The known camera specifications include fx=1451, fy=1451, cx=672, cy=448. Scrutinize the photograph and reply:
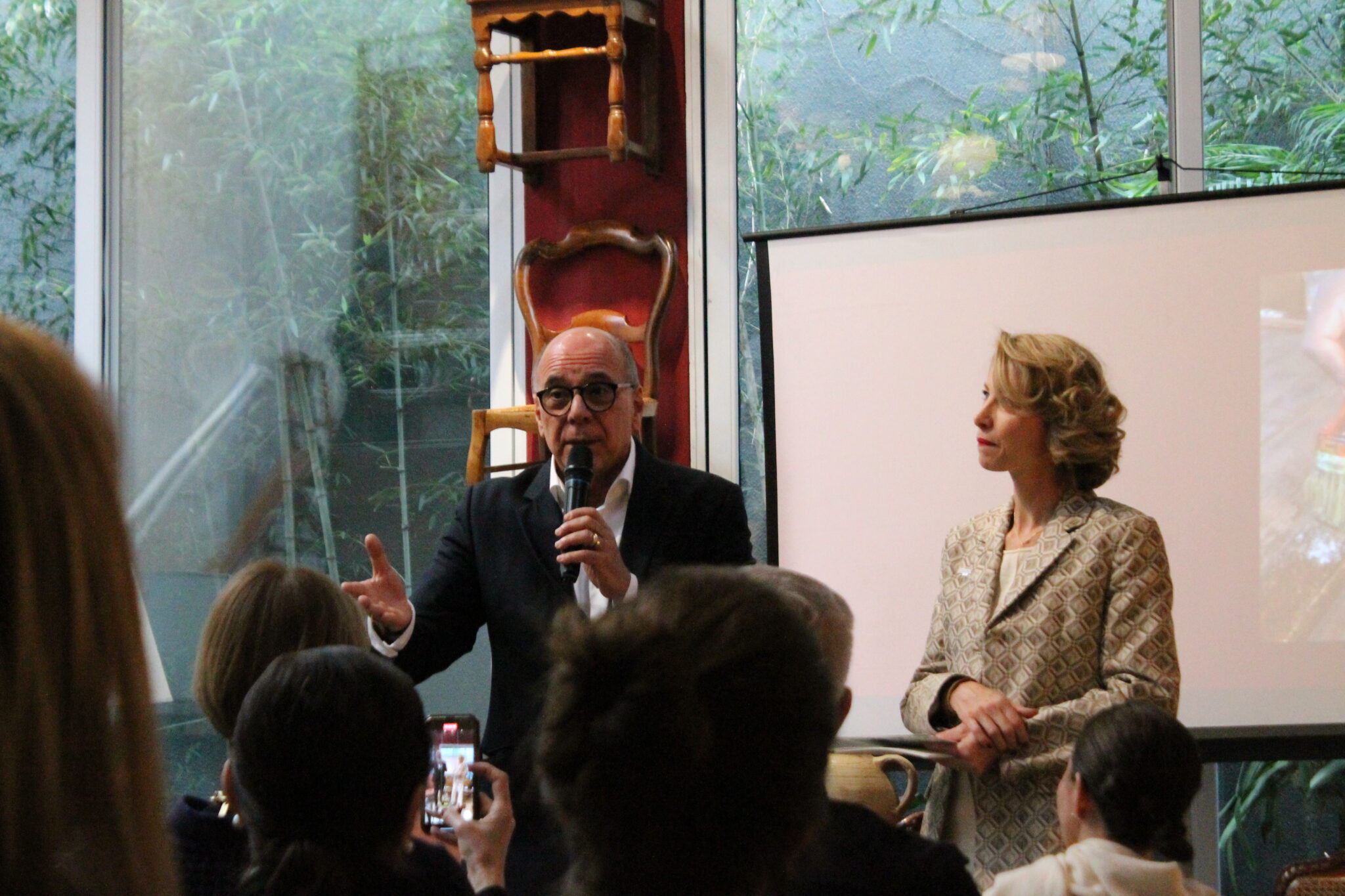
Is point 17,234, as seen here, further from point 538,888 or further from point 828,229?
point 538,888

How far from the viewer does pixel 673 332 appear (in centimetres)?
402

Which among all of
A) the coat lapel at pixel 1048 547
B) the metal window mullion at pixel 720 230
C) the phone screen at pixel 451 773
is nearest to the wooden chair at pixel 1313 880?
the coat lapel at pixel 1048 547

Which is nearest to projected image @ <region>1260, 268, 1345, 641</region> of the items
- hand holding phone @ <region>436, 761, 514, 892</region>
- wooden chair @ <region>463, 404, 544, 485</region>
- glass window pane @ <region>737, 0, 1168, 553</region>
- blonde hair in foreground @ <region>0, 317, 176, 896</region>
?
glass window pane @ <region>737, 0, 1168, 553</region>

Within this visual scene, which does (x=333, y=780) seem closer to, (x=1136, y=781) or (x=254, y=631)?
(x=254, y=631)

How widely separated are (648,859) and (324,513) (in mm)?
3552

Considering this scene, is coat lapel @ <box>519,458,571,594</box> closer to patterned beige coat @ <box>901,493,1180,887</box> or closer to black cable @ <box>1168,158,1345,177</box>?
patterned beige coat @ <box>901,493,1180,887</box>

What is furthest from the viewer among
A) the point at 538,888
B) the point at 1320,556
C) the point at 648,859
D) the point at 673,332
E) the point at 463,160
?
the point at 463,160

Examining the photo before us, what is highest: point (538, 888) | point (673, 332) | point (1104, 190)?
point (1104, 190)

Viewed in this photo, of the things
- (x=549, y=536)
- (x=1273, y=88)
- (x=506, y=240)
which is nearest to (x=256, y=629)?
(x=549, y=536)

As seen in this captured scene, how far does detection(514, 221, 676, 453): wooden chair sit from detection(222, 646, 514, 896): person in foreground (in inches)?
99.1

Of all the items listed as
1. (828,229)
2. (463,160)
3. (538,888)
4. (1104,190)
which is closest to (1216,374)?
(1104,190)

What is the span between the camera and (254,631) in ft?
5.52

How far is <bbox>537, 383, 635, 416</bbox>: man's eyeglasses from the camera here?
2.82 metres

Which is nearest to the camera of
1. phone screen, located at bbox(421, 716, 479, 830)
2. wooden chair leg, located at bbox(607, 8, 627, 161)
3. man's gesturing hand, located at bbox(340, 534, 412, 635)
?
phone screen, located at bbox(421, 716, 479, 830)
